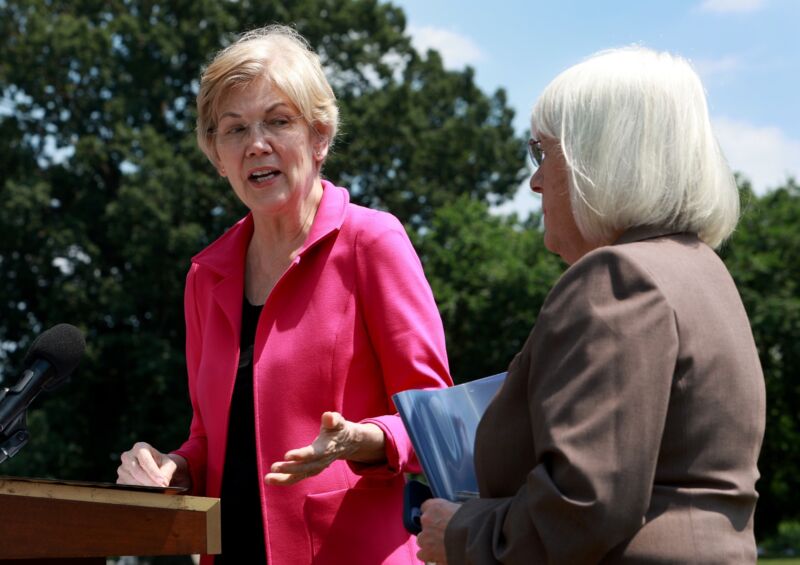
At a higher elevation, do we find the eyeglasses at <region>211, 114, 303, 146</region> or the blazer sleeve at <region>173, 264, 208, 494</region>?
the eyeglasses at <region>211, 114, 303, 146</region>

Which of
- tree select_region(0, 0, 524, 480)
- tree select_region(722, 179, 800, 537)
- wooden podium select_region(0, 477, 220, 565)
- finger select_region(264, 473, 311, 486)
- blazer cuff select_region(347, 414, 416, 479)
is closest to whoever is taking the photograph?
wooden podium select_region(0, 477, 220, 565)

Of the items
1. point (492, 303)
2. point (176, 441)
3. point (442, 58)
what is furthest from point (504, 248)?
point (176, 441)

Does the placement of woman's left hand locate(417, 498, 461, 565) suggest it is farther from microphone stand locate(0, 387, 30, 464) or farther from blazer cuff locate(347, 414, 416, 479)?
microphone stand locate(0, 387, 30, 464)

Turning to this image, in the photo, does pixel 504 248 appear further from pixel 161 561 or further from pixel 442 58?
pixel 161 561

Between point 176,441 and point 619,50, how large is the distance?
80.7 feet

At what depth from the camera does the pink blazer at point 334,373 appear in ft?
9.70

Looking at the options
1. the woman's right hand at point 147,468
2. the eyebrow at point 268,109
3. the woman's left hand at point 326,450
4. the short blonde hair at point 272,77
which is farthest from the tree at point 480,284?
the woman's left hand at point 326,450

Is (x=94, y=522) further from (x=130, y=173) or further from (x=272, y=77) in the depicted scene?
(x=130, y=173)

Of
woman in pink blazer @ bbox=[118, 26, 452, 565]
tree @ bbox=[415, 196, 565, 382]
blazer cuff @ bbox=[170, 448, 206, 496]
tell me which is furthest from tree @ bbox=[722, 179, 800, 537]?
blazer cuff @ bbox=[170, 448, 206, 496]

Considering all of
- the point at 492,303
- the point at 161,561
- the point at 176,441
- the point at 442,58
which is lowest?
the point at 161,561

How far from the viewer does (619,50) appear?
245cm

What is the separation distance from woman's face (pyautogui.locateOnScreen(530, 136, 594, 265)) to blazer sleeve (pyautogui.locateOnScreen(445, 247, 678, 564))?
10.0 inches

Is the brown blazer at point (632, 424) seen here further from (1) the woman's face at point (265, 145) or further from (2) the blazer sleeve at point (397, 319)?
(1) the woman's face at point (265, 145)

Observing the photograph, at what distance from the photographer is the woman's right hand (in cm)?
303
